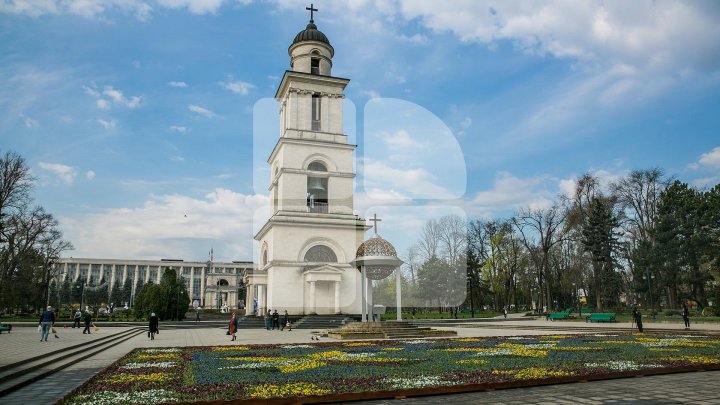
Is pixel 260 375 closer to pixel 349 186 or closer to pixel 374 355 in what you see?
pixel 374 355

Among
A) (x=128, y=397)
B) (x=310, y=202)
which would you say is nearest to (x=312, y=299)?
(x=310, y=202)

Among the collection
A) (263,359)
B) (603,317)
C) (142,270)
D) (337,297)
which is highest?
(142,270)

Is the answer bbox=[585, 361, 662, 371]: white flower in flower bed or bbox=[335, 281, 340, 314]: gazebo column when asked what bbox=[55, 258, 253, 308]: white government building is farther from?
bbox=[585, 361, 662, 371]: white flower in flower bed

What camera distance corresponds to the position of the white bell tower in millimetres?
36500

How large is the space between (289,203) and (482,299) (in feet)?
110

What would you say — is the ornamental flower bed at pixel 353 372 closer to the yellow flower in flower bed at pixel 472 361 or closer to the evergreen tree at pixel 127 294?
the yellow flower in flower bed at pixel 472 361

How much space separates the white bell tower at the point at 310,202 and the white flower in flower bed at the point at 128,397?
93.9ft

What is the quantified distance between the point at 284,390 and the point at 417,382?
2.16m

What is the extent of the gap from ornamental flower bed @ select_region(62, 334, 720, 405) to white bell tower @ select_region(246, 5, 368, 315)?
23.0 metres

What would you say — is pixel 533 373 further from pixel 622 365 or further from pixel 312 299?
pixel 312 299

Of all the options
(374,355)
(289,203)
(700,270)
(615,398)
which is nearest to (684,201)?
(700,270)

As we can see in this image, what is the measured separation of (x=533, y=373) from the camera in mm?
8680

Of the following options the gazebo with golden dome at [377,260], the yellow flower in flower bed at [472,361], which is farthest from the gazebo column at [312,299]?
the yellow flower in flower bed at [472,361]

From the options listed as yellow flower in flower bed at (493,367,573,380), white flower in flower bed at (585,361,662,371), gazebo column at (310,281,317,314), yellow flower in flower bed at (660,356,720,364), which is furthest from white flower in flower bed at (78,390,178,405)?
gazebo column at (310,281,317,314)
